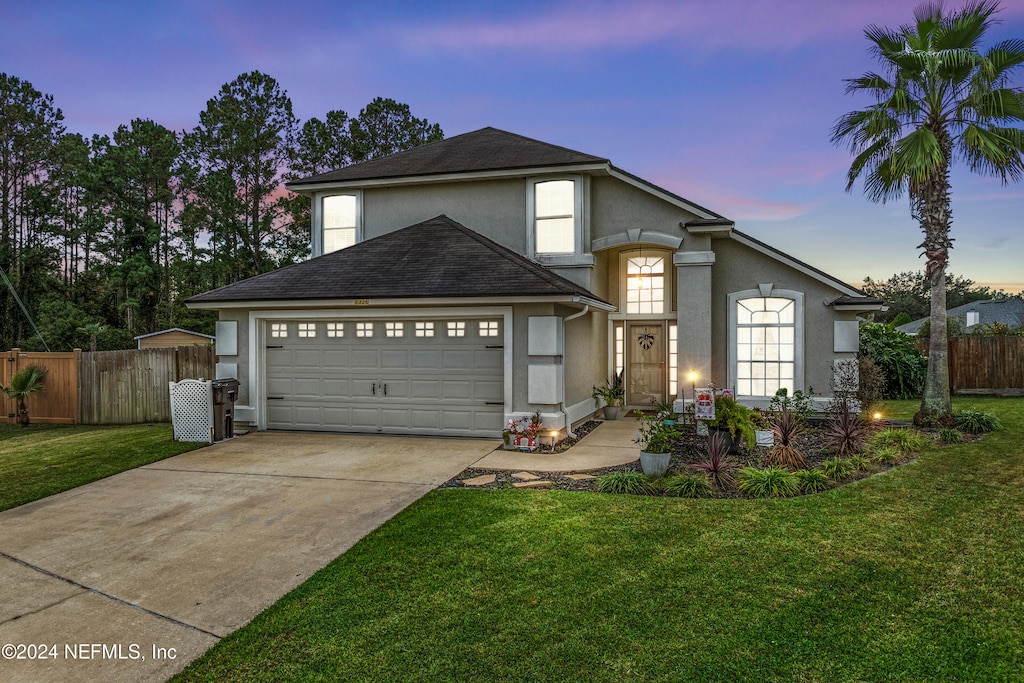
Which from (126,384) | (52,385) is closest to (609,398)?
(126,384)

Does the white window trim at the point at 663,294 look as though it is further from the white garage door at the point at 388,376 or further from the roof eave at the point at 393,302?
the white garage door at the point at 388,376

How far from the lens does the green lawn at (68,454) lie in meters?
7.08

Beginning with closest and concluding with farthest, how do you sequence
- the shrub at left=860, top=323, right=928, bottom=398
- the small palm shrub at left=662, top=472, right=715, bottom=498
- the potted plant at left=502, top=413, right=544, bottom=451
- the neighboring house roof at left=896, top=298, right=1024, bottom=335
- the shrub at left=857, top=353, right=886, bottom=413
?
the small palm shrub at left=662, top=472, right=715, bottom=498 < the potted plant at left=502, top=413, right=544, bottom=451 < the shrub at left=857, top=353, right=886, bottom=413 < the shrub at left=860, top=323, right=928, bottom=398 < the neighboring house roof at left=896, top=298, right=1024, bottom=335

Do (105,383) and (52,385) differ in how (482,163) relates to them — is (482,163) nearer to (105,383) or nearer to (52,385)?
(105,383)

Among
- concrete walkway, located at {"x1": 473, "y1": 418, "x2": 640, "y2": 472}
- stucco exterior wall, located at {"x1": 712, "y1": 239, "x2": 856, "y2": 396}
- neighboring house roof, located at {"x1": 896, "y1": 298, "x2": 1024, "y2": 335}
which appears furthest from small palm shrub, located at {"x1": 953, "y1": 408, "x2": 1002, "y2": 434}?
neighboring house roof, located at {"x1": 896, "y1": 298, "x2": 1024, "y2": 335}

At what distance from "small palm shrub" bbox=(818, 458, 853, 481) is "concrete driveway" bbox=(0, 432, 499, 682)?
4860mm

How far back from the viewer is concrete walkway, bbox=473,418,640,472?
308 inches

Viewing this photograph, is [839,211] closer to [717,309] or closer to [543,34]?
[717,309]

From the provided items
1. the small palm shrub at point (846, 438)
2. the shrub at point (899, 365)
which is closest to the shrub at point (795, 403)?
the small palm shrub at point (846, 438)

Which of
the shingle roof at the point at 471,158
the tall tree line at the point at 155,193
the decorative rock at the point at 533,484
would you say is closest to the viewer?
the decorative rock at the point at 533,484

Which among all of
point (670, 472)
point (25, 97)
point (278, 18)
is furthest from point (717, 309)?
point (25, 97)

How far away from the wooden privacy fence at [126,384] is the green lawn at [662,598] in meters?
10.2

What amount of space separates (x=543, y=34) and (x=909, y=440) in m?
11.8

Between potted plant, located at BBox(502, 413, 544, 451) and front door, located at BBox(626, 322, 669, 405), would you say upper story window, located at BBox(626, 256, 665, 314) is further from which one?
potted plant, located at BBox(502, 413, 544, 451)
